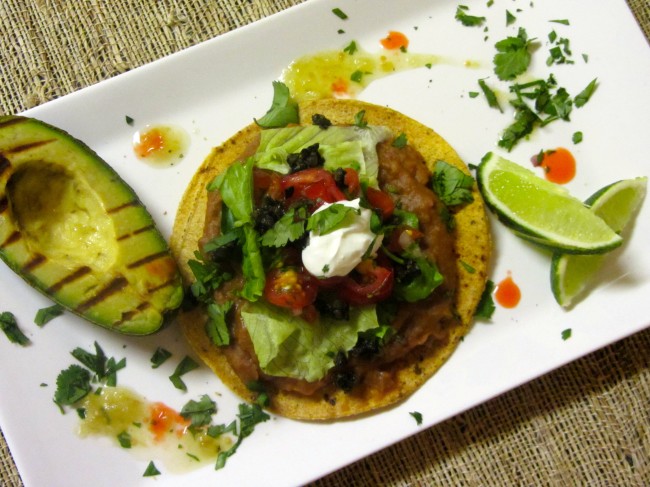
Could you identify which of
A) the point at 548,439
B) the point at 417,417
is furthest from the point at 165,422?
the point at 548,439

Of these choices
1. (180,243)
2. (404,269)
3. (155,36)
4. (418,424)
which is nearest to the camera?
(404,269)

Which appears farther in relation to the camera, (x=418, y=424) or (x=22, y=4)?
(x=22, y=4)

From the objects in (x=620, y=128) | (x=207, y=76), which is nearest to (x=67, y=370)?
(x=207, y=76)

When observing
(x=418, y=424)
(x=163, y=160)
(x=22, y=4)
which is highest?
(x=22, y=4)

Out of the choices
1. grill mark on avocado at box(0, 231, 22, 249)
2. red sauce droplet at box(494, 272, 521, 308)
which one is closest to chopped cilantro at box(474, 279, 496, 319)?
red sauce droplet at box(494, 272, 521, 308)

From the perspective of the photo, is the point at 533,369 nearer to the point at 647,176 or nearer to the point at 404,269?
the point at 404,269

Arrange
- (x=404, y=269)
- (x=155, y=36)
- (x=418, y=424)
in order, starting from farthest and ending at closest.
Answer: (x=155, y=36), (x=418, y=424), (x=404, y=269)

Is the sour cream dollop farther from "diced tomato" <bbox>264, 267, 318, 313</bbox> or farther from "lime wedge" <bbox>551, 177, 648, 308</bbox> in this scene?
"lime wedge" <bbox>551, 177, 648, 308</bbox>

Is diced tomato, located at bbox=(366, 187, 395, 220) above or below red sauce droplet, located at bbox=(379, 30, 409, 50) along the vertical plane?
below
